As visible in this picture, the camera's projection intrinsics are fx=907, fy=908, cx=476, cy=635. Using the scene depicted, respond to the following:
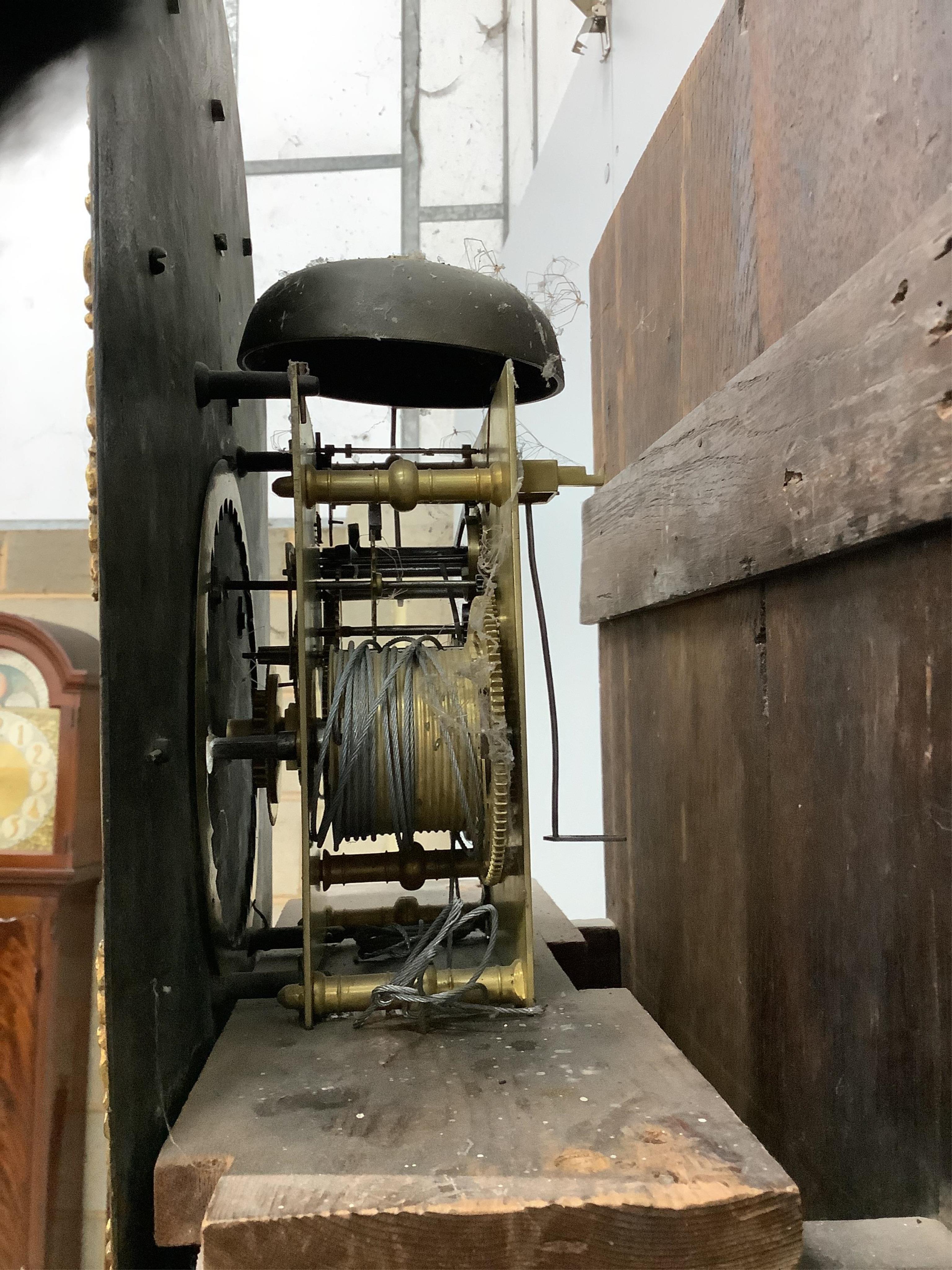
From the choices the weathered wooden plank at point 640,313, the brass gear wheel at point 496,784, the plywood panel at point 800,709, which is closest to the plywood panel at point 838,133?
the plywood panel at point 800,709

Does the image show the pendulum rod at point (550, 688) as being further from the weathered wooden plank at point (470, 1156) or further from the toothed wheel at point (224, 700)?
the toothed wheel at point (224, 700)

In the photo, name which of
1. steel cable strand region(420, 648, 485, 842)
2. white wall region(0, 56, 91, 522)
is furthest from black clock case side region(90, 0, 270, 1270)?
white wall region(0, 56, 91, 522)

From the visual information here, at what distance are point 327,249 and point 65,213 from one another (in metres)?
1.01

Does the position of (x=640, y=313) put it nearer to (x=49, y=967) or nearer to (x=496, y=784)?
(x=496, y=784)

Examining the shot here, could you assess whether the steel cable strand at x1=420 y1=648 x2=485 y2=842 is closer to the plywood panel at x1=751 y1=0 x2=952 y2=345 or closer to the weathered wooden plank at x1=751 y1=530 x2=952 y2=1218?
the weathered wooden plank at x1=751 y1=530 x2=952 y2=1218

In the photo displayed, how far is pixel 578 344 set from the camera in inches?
90.7

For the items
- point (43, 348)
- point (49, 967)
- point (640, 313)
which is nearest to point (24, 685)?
point (49, 967)

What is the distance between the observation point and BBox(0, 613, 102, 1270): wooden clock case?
2.30 m

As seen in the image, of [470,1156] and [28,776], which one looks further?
[28,776]

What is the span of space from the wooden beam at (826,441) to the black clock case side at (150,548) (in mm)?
641

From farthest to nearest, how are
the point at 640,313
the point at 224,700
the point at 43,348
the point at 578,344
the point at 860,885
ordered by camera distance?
1. the point at 43,348
2. the point at 578,344
3. the point at 640,313
4. the point at 224,700
5. the point at 860,885

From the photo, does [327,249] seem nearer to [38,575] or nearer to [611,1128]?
[38,575]

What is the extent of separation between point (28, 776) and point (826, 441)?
7.00 feet

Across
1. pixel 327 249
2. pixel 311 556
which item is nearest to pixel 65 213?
pixel 327 249
